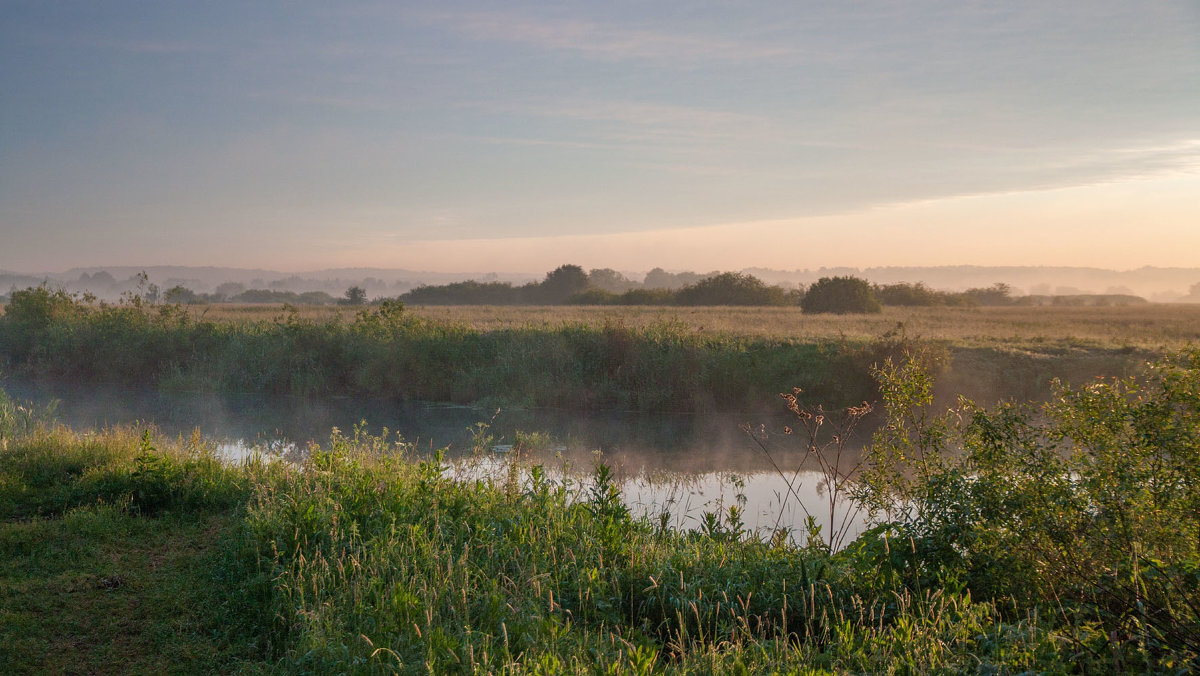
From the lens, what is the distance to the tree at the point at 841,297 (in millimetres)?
33469

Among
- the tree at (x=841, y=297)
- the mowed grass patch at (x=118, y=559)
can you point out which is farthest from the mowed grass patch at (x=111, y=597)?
the tree at (x=841, y=297)

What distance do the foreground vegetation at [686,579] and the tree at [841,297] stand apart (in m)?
28.6

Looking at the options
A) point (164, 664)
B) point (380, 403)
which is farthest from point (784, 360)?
point (164, 664)

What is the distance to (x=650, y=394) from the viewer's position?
17.6 metres

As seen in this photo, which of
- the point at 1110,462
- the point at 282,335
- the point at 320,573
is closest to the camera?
the point at 1110,462

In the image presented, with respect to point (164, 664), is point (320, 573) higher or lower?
higher

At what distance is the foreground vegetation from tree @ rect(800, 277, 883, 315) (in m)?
28.6

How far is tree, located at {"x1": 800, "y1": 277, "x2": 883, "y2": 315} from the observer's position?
110 ft

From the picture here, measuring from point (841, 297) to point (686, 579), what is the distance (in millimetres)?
30443

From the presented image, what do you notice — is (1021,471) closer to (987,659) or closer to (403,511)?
(987,659)

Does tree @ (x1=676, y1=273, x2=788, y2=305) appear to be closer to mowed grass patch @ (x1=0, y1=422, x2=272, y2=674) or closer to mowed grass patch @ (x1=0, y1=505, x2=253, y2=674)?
mowed grass patch @ (x1=0, y1=422, x2=272, y2=674)

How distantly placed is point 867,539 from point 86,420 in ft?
53.0

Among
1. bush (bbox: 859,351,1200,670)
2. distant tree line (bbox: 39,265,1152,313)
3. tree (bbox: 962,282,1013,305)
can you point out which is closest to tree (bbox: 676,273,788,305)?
distant tree line (bbox: 39,265,1152,313)

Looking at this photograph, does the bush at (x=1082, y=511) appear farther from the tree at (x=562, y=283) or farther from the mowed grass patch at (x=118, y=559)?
the tree at (x=562, y=283)
